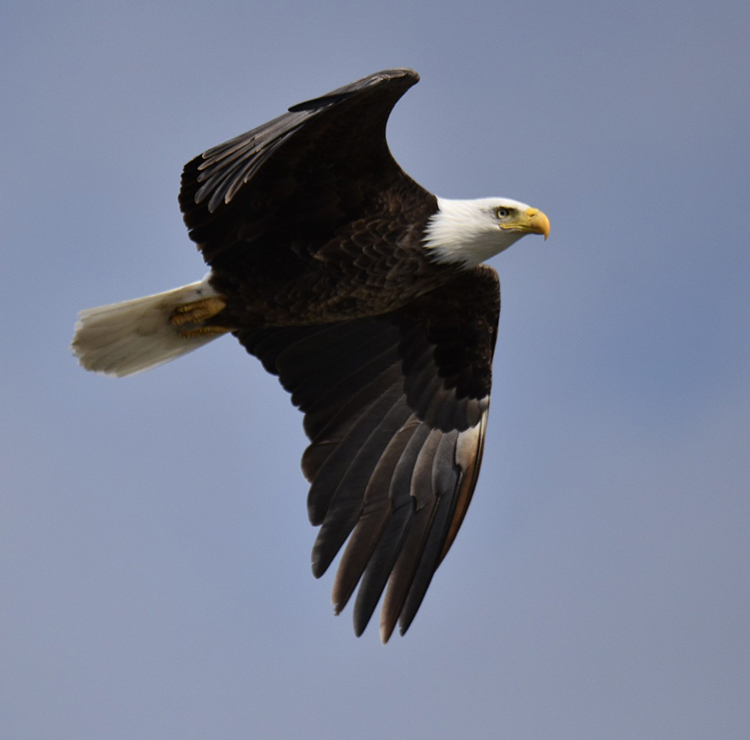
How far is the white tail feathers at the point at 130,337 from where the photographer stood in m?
7.91

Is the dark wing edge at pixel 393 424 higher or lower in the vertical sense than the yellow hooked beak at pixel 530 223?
lower

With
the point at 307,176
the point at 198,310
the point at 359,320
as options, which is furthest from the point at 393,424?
the point at 307,176

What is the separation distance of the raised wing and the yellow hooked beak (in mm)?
559

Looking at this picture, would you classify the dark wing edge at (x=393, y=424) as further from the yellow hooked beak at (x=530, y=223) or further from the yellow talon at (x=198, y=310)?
the yellow hooked beak at (x=530, y=223)

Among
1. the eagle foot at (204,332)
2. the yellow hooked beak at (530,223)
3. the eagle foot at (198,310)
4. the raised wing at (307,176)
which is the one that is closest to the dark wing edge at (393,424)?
the eagle foot at (204,332)

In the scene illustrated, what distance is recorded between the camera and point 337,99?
6.28 m

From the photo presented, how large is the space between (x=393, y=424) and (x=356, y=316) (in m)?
1.07

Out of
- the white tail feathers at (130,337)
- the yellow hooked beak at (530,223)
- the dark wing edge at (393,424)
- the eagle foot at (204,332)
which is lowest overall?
the dark wing edge at (393,424)

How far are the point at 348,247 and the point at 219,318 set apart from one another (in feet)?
3.39

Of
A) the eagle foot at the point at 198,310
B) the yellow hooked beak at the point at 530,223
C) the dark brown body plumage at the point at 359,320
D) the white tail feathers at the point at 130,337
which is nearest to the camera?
the dark brown body plumage at the point at 359,320

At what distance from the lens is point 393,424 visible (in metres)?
8.39

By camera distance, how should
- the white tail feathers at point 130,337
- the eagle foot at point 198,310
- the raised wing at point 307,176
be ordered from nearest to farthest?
the raised wing at point 307,176
the eagle foot at point 198,310
the white tail feathers at point 130,337

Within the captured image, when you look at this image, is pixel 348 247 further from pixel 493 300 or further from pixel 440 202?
pixel 493 300

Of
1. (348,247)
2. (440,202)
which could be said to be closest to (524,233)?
(440,202)
